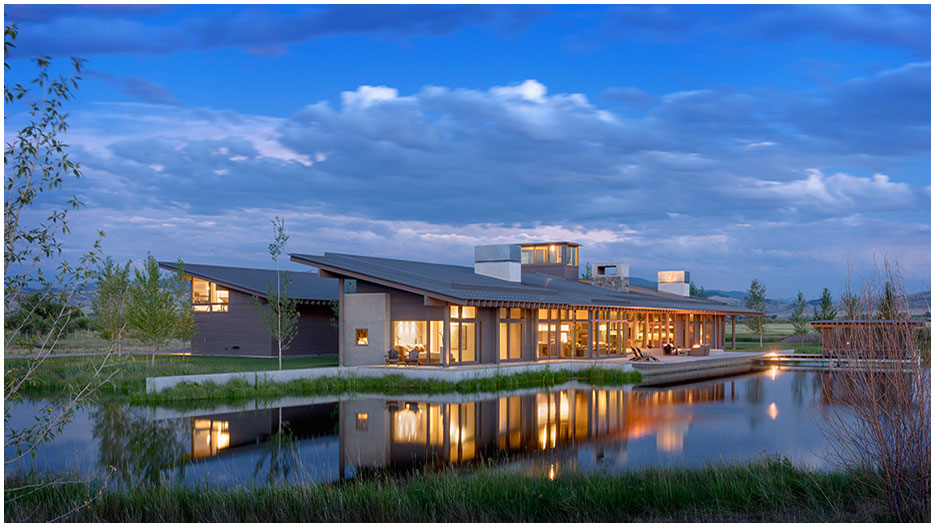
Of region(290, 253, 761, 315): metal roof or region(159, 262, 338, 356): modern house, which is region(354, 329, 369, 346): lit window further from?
region(159, 262, 338, 356): modern house

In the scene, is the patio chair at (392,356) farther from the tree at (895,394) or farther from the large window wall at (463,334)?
the tree at (895,394)

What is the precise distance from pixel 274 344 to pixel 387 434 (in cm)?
1956

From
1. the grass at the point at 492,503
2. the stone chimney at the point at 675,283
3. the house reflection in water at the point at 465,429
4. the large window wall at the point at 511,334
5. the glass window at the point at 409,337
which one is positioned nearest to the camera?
the grass at the point at 492,503

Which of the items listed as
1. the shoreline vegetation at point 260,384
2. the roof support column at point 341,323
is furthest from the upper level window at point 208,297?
the roof support column at point 341,323

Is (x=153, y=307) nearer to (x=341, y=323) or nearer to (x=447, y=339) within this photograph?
(x=341, y=323)

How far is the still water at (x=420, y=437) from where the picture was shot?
1195 cm

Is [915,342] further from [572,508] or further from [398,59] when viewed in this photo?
[398,59]

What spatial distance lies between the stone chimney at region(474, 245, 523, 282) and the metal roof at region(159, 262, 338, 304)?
6.87m

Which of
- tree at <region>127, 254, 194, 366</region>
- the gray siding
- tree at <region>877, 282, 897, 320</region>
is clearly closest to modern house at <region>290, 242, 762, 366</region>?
tree at <region>127, 254, 194, 366</region>

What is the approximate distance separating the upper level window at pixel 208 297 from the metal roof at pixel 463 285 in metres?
7.46

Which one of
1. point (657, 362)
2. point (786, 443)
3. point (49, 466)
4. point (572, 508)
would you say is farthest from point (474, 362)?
point (572, 508)

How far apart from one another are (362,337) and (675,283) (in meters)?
30.5

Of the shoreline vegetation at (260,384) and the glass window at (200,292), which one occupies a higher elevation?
the glass window at (200,292)

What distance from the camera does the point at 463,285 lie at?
2759 cm
